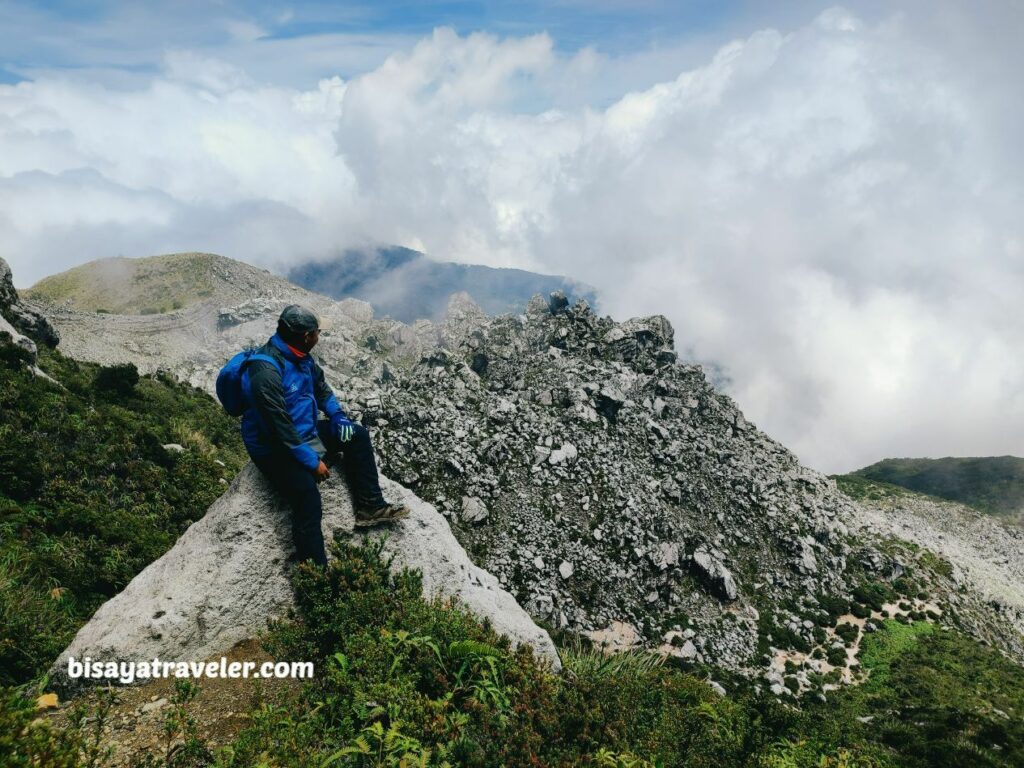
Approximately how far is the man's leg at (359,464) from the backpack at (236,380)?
119 cm

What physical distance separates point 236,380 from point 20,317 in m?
36.1

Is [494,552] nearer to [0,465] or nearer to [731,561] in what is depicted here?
[731,561]

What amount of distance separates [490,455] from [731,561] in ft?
58.4

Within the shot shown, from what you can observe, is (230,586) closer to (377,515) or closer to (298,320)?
(377,515)

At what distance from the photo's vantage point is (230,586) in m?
6.76

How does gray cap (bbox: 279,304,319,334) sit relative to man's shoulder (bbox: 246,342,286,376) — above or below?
above

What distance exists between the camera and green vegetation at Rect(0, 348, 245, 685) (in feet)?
23.4

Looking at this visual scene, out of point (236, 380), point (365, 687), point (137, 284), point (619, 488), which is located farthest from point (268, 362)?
point (137, 284)

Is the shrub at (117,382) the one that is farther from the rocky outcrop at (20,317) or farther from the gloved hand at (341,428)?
the gloved hand at (341,428)

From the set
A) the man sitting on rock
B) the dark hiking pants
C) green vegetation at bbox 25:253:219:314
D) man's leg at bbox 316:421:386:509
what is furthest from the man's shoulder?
green vegetation at bbox 25:253:219:314

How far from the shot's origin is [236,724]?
5.04 meters

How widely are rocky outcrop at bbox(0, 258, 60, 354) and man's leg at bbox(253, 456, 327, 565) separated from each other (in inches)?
1374

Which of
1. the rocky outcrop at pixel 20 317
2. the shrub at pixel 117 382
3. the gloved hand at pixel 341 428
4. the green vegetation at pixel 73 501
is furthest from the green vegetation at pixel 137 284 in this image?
the gloved hand at pixel 341 428

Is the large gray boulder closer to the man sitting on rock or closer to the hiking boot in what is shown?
the hiking boot
